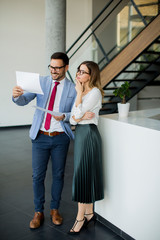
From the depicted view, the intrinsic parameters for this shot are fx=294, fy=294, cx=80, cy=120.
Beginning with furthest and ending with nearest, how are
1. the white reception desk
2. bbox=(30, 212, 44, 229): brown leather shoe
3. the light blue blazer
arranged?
bbox=(30, 212, 44, 229): brown leather shoe
the light blue blazer
the white reception desk

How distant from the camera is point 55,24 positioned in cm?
549

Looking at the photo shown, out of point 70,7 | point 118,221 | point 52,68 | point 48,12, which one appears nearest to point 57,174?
point 118,221

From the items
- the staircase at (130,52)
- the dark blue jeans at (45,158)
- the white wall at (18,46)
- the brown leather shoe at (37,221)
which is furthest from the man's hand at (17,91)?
the white wall at (18,46)

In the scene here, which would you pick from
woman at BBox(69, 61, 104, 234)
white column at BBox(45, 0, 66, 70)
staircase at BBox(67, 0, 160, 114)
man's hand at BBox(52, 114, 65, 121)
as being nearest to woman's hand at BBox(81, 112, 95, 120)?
woman at BBox(69, 61, 104, 234)

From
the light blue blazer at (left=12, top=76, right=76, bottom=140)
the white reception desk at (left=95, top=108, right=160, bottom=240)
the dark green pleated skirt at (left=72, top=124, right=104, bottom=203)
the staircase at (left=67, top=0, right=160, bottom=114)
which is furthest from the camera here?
the staircase at (left=67, top=0, right=160, bottom=114)

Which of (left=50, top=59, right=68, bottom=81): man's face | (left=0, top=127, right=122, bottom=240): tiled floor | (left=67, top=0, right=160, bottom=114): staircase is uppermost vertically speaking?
(left=67, top=0, right=160, bottom=114): staircase

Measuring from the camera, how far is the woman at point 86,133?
9.18ft

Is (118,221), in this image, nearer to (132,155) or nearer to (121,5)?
(132,155)

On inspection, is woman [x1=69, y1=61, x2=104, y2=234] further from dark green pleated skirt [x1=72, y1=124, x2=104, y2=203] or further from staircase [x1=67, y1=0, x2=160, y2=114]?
staircase [x1=67, y1=0, x2=160, y2=114]

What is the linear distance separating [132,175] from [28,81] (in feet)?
4.36

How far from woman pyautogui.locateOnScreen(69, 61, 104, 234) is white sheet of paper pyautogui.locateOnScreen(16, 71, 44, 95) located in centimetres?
39

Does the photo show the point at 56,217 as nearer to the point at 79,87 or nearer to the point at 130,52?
the point at 79,87

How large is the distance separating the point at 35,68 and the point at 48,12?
3.33 metres

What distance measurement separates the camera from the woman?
2797mm
